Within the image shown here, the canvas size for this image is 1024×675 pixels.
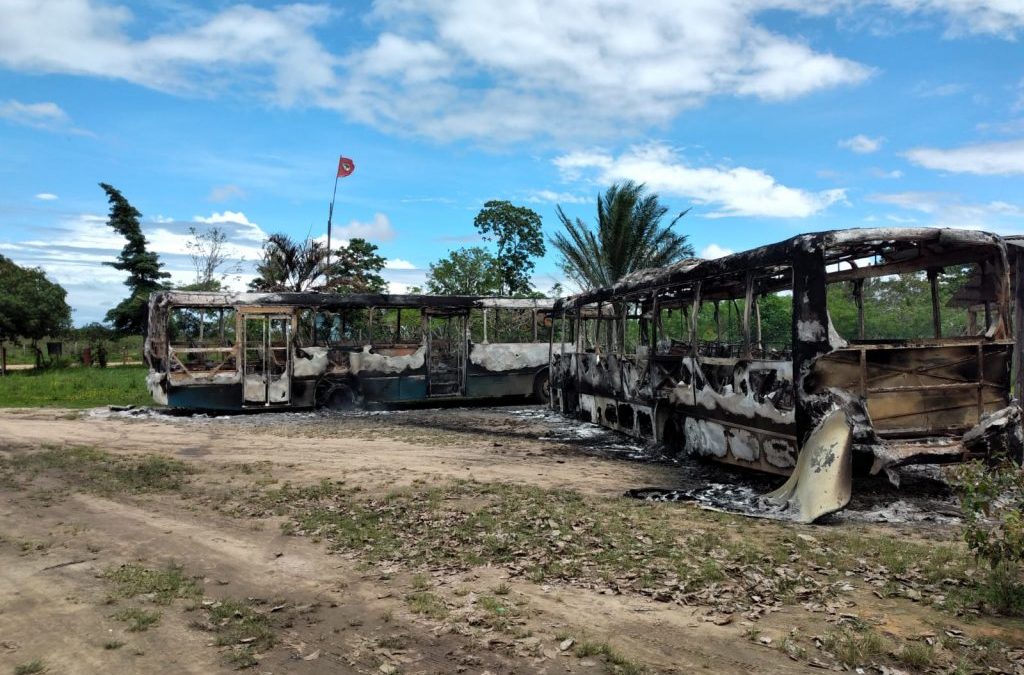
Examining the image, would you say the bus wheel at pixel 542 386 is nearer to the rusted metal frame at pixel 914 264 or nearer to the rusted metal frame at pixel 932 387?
the rusted metal frame at pixel 914 264

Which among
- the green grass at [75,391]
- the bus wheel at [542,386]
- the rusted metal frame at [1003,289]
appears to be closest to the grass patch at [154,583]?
the rusted metal frame at [1003,289]

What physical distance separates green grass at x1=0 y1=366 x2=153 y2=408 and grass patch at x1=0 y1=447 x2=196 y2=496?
7.76m

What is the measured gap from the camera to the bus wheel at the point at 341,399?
16016 millimetres

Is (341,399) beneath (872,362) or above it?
beneath

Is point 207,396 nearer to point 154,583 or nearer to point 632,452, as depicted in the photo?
point 632,452

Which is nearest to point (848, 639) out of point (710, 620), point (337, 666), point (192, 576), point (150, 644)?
point (710, 620)

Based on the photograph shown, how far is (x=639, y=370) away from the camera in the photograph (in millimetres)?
11117

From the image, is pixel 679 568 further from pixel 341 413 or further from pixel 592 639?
pixel 341 413

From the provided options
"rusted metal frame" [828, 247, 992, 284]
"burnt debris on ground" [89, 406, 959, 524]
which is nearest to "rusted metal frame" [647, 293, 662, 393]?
"burnt debris on ground" [89, 406, 959, 524]

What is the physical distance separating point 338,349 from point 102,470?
300 inches

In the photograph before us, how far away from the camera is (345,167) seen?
26.1m

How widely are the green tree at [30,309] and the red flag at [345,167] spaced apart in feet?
42.4

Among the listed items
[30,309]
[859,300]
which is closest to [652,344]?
[859,300]

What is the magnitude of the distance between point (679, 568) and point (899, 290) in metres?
24.4
